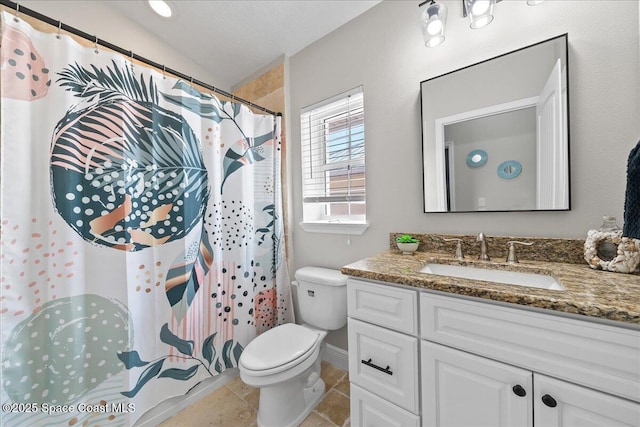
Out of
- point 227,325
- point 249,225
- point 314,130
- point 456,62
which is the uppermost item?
point 456,62

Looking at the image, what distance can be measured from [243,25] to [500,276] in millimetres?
2183

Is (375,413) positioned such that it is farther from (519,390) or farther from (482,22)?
(482,22)

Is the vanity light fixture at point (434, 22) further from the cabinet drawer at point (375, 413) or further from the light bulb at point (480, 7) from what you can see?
the cabinet drawer at point (375, 413)

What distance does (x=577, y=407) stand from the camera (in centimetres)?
62

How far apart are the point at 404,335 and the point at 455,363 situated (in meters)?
0.17

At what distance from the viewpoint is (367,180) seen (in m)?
1.55

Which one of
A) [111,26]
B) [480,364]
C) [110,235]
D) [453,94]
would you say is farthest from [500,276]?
[111,26]

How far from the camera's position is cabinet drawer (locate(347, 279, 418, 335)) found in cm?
87

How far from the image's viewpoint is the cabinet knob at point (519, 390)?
678mm

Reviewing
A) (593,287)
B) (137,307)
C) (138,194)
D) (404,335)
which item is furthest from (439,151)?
(137,307)

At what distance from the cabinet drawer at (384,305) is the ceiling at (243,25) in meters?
1.69

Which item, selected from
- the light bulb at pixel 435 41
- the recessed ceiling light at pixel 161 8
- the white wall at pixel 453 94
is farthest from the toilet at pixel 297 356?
the recessed ceiling light at pixel 161 8

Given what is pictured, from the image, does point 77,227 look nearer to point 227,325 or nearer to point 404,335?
point 227,325

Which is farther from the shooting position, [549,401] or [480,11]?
[480,11]
